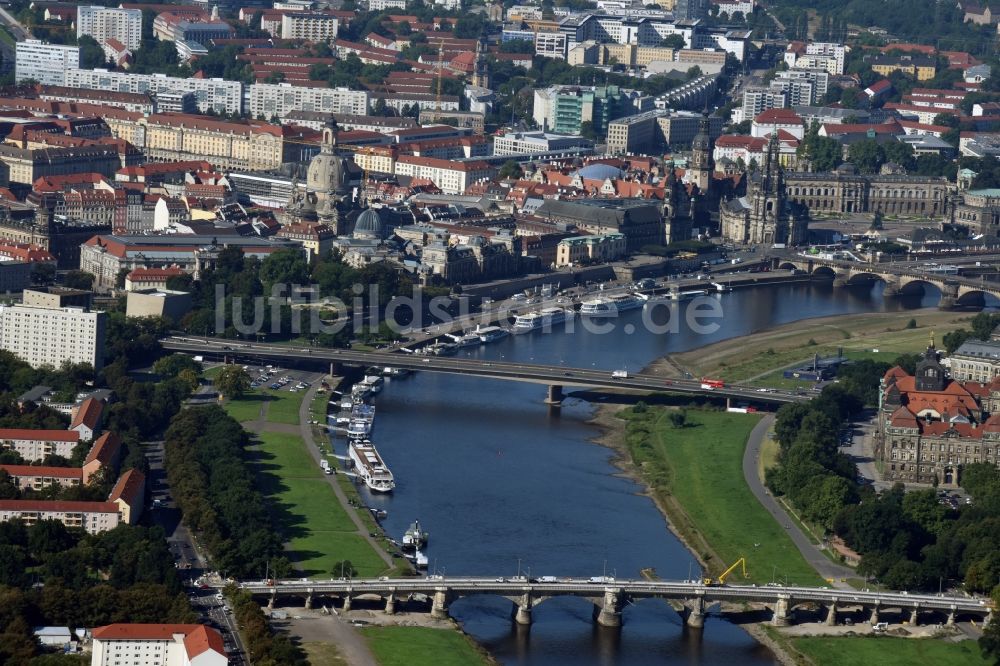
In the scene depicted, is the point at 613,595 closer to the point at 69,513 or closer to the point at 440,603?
the point at 440,603

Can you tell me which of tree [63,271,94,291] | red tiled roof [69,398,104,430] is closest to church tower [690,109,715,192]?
tree [63,271,94,291]

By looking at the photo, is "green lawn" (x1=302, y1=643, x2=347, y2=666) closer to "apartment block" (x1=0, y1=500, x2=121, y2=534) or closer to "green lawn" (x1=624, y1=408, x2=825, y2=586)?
"apartment block" (x1=0, y1=500, x2=121, y2=534)

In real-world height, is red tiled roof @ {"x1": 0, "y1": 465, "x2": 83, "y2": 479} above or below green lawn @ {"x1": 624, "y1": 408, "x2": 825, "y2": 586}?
above

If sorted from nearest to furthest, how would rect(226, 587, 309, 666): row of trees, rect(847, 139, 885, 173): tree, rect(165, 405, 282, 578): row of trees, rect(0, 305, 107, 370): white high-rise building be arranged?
rect(226, 587, 309, 666): row of trees, rect(165, 405, 282, 578): row of trees, rect(0, 305, 107, 370): white high-rise building, rect(847, 139, 885, 173): tree

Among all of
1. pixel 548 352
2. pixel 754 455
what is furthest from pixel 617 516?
pixel 548 352

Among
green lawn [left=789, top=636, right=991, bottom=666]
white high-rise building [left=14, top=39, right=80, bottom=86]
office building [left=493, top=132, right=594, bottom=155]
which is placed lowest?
green lawn [left=789, top=636, right=991, bottom=666]

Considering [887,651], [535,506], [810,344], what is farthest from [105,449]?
[810,344]

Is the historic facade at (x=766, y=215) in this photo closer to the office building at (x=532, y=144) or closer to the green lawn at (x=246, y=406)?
the office building at (x=532, y=144)

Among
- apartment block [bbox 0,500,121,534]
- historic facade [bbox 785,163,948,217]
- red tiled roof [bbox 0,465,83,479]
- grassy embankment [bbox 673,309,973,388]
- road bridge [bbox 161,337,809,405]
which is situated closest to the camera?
apartment block [bbox 0,500,121,534]
